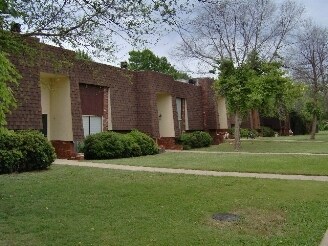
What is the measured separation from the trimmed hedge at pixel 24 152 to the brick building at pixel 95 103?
1.38m

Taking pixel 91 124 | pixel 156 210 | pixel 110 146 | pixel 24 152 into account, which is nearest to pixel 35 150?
pixel 24 152

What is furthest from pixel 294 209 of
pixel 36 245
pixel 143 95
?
pixel 143 95

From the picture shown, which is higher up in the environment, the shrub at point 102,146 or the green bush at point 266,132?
the green bush at point 266,132

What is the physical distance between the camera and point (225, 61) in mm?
29062

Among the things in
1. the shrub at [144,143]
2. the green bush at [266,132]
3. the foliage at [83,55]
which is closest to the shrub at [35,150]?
the foliage at [83,55]

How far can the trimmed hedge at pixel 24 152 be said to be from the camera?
44.8 ft

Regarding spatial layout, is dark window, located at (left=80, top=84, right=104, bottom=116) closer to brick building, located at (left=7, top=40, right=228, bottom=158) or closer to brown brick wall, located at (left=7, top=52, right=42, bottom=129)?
brick building, located at (left=7, top=40, right=228, bottom=158)

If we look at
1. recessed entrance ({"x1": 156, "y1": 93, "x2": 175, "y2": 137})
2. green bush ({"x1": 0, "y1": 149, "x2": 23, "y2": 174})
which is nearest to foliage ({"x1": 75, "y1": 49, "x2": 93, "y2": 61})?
green bush ({"x1": 0, "y1": 149, "x2": 23, "y2": 174})

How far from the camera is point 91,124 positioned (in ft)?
76.7

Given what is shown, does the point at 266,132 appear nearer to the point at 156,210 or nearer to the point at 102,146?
the point at 102,146

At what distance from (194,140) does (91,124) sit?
9.55m

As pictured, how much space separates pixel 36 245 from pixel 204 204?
403 cm

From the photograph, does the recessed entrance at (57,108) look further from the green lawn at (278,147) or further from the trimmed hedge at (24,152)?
the green lawn at (278,147)

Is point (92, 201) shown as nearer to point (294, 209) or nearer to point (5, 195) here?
point (5, 195)
